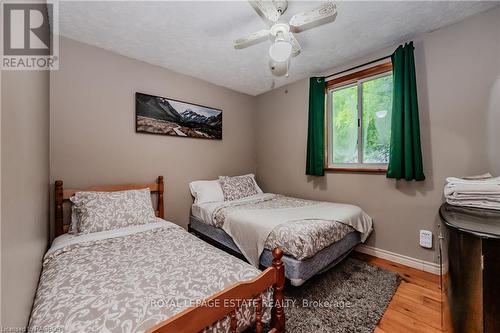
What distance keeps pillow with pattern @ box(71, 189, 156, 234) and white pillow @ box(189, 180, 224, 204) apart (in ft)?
2.61

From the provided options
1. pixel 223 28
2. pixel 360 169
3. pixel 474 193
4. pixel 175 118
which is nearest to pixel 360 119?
pixel 360 169

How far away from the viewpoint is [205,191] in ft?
9.55

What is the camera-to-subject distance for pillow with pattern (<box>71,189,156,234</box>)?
1812 mm

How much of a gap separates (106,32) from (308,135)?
2.62 meters

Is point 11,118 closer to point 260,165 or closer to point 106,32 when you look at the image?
point 106,32

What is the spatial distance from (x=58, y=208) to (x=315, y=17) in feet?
9.15

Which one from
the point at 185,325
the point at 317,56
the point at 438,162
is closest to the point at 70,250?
the point at 185,325

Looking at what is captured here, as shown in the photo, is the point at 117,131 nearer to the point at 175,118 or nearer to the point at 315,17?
the point at 175,118

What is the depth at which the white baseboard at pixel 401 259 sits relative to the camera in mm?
2078

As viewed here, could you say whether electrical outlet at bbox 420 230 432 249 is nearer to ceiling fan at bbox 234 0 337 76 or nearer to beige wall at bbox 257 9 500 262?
beige wall at bbox 257 9 500 262

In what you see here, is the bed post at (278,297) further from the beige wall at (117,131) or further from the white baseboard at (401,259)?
the beige wall at (117,131)

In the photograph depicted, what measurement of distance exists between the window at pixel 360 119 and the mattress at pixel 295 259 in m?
0.97

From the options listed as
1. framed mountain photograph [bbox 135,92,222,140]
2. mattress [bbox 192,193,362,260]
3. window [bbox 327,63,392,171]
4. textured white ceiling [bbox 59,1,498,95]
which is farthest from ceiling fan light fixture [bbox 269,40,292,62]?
framed mountain photograph [bbox 135,92,222,140]

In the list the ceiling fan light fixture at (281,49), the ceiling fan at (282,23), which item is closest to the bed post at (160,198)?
the ceiling fan at (282,23)
